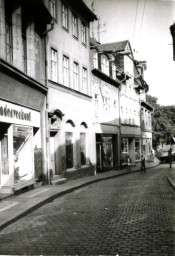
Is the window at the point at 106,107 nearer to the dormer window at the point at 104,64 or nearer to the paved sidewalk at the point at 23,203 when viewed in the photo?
the dormer window at the point at 104,64

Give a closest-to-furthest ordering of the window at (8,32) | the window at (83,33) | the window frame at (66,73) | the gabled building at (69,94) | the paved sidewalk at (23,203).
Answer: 1. the paved sidewalk at (23,203)
2. the window at (8,32)
3. the gabled building at (69,94)
4. the window frame at (66,73)
5. the window at (83,33)

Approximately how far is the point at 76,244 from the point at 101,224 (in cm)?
171

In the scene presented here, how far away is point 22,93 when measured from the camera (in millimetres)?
14109

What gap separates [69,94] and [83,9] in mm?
6235

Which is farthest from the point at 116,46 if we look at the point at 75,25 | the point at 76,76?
the point at 76,76

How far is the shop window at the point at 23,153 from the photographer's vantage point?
1336 centimetres

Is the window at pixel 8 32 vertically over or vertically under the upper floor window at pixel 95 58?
under

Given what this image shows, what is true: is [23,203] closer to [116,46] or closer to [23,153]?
[23,153]

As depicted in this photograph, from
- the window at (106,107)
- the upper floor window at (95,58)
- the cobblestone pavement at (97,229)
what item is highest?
the upper floor window at (95,58)

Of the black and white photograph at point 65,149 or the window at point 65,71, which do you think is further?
the window at point 65,71

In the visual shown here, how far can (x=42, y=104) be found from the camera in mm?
16906

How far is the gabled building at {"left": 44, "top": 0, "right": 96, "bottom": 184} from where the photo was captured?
1856cm

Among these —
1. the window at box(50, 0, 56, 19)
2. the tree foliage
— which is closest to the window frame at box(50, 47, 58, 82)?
the window at box(50, 0, 56, 19)

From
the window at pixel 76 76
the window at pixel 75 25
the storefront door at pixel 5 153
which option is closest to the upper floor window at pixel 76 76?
the window at pixel 76 76
